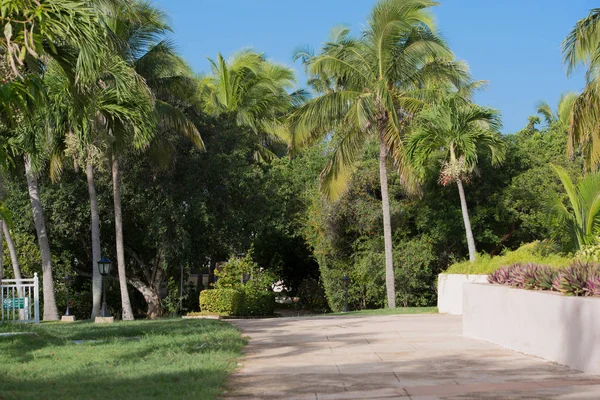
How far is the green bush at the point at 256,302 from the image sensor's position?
2538cm

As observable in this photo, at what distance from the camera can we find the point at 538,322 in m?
9.03

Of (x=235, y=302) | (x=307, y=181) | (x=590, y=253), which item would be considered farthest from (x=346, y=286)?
(x=590, y=253)

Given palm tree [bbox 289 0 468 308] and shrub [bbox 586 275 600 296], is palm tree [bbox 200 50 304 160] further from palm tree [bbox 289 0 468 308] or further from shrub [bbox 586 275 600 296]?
shrub [bbox 586 275 600 296]

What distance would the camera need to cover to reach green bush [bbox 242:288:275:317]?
25375mm

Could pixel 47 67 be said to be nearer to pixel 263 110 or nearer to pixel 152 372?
pixel 152 372

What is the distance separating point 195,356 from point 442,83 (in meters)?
17.7

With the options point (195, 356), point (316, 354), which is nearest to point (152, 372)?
point (195, 356)

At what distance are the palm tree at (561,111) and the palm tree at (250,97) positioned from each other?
1183cm

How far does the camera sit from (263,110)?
34375 mm

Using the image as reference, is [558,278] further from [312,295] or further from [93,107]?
[312,295]

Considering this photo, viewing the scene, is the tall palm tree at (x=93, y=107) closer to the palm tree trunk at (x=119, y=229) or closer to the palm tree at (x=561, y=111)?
the palm tree trunk at (x=119, y=229)

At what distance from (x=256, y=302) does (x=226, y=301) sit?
104 cm

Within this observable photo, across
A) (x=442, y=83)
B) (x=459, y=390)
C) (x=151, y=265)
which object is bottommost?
(x=459, y=390)

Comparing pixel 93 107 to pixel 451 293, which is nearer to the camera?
pixel 93 107
